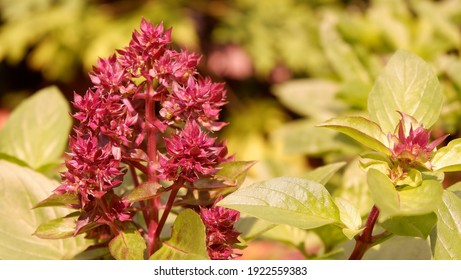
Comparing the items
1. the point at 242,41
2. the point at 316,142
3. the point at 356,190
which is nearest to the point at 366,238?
the point at 356,190

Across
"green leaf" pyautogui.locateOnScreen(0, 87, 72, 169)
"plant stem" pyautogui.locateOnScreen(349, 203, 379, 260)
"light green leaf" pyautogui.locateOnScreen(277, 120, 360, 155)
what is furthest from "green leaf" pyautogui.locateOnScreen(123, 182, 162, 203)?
"light green leaf" pyautogui.locateOnScreen(277, 120, 360, 155)

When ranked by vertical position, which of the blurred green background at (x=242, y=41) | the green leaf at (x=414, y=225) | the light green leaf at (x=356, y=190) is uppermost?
the blurred green background at (x=242, y=41)

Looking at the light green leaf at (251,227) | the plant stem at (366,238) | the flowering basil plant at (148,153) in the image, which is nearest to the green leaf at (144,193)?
the flowering basil plant at (148,153)

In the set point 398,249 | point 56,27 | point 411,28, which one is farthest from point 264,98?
point 398,249

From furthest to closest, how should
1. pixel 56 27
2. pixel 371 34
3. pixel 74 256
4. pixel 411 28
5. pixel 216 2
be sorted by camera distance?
1. pixel 216 2
2. pixel 56 27
3. pixel 411 28
4. pixel 371 34
5. pixel 74 256

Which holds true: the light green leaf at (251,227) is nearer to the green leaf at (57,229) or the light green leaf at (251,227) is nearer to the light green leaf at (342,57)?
the green leaf at (57,229)

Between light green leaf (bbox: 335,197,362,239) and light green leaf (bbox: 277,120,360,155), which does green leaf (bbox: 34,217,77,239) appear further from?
light green leaf (bbox: 277,120,360,155)

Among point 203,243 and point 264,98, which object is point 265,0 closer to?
point 264,98
